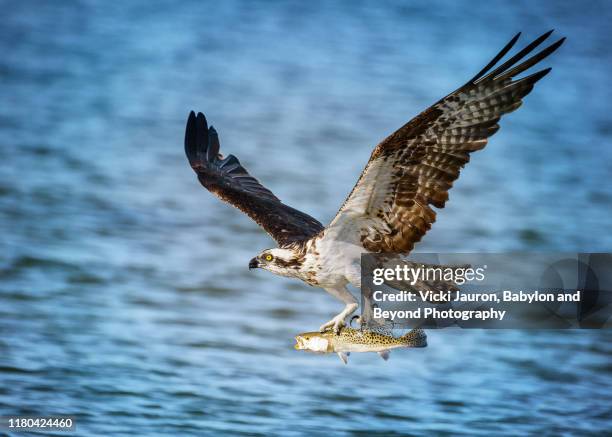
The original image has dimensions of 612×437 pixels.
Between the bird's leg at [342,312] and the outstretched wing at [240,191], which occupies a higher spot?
the outstretched wing at [240,191]

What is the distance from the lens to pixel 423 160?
320 inches

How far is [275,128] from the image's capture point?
60.0 ft

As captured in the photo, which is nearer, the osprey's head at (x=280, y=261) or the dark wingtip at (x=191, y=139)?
the osprey's head at (x=280, y=261)

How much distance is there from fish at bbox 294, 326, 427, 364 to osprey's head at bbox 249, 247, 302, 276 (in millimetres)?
719

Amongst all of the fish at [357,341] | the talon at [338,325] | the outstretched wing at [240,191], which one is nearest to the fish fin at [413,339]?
the fish at [357,341]

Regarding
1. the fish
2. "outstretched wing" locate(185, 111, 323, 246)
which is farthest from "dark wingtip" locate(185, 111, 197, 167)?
the fish

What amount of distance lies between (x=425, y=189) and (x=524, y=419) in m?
3.25

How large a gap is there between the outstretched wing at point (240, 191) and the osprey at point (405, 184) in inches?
20.7

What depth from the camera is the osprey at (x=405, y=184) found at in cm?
791

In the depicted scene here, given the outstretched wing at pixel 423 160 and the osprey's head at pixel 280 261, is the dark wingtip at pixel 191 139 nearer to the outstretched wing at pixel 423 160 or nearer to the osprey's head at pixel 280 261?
the osprey's head at pixel 280 261

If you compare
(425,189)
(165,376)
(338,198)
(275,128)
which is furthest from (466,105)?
(275,128)

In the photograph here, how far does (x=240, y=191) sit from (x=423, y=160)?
2.78 m

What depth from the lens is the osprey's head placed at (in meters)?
8.62

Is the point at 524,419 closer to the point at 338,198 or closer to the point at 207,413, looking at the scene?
the point at 207,413
